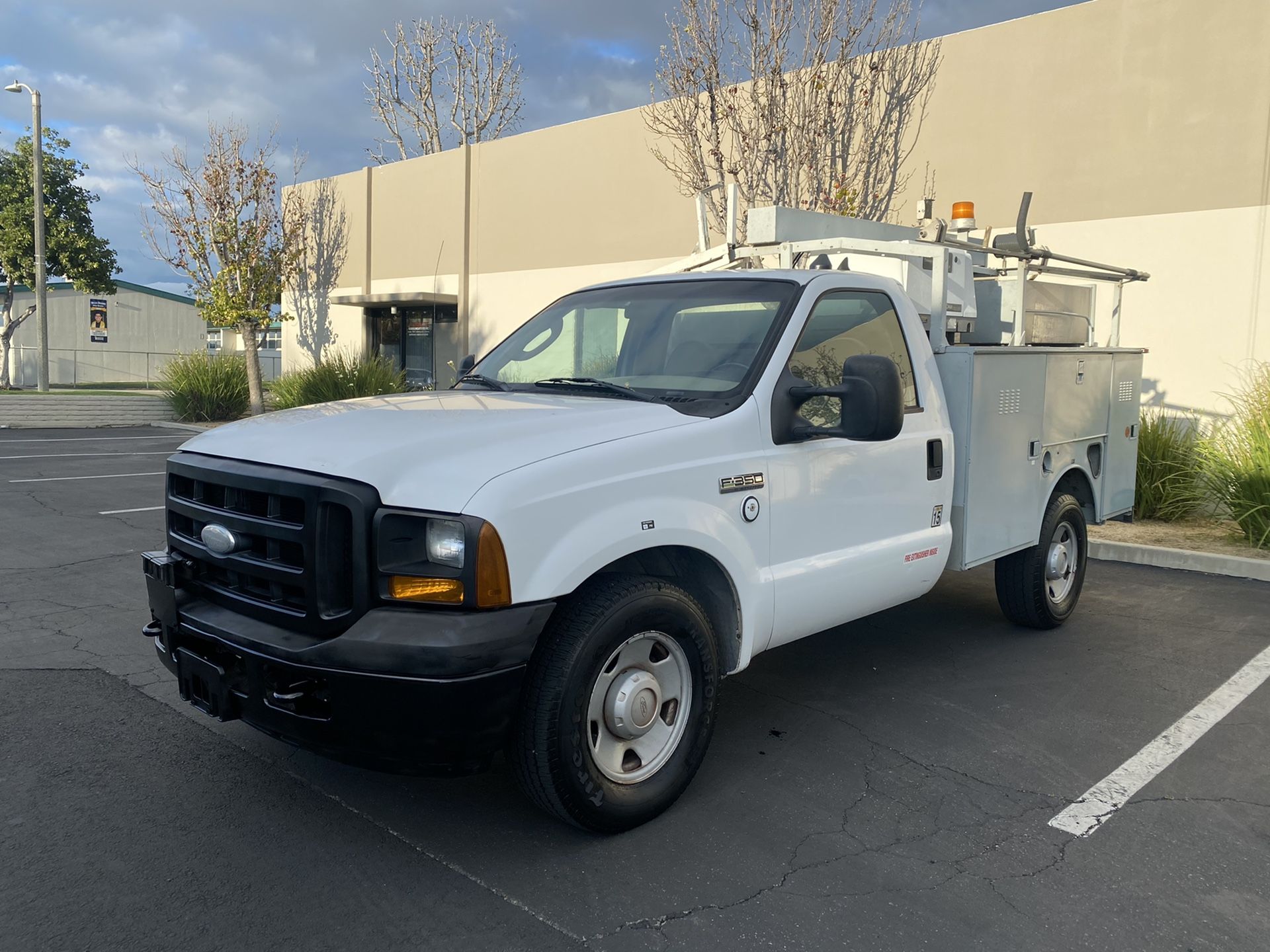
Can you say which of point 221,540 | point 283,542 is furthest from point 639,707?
point 221,540

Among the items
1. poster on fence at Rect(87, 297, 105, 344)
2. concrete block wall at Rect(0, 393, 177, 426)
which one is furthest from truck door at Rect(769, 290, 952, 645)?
poster on fence at Rect(87, 297, 105, 344)

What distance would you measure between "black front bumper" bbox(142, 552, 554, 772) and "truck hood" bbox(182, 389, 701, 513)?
0.38m

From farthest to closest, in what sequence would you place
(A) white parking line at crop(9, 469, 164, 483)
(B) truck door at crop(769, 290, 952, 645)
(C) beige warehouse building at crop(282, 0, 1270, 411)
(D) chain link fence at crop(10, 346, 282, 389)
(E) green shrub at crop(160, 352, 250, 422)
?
(D) chain link fence at crop(10, 346, 282, 389) → (E) green shrub at crop(160, 352, 250, 422) → (A) white parking line at crop(9, 469, 164, 483) → (C) beige warehouse building at crop(282, 0, 1270, 411) → (B) truck door at crop(769, 290, 952, 645)

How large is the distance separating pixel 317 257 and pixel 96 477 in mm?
13936

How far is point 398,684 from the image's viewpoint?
9.95 ft

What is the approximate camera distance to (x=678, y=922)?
3057mm

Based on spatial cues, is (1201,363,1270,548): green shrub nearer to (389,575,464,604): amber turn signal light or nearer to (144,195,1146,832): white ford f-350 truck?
(144,195,1146,832): white ford f-350 truck

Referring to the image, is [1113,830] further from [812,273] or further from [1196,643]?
[1196,643]

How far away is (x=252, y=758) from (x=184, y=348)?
151 feet

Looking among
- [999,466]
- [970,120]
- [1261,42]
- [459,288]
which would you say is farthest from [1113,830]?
[459,288]

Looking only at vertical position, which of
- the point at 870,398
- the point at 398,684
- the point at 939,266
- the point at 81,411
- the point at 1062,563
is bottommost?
the point at 81,411

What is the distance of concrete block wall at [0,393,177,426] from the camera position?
21.8 meters

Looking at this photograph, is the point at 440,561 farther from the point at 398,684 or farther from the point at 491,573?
the point at 398,684

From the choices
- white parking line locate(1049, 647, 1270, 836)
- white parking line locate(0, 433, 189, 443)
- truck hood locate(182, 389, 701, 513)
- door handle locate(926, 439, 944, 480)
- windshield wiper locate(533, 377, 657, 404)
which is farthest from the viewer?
white parking line locate(0, 433, 189, 443)
